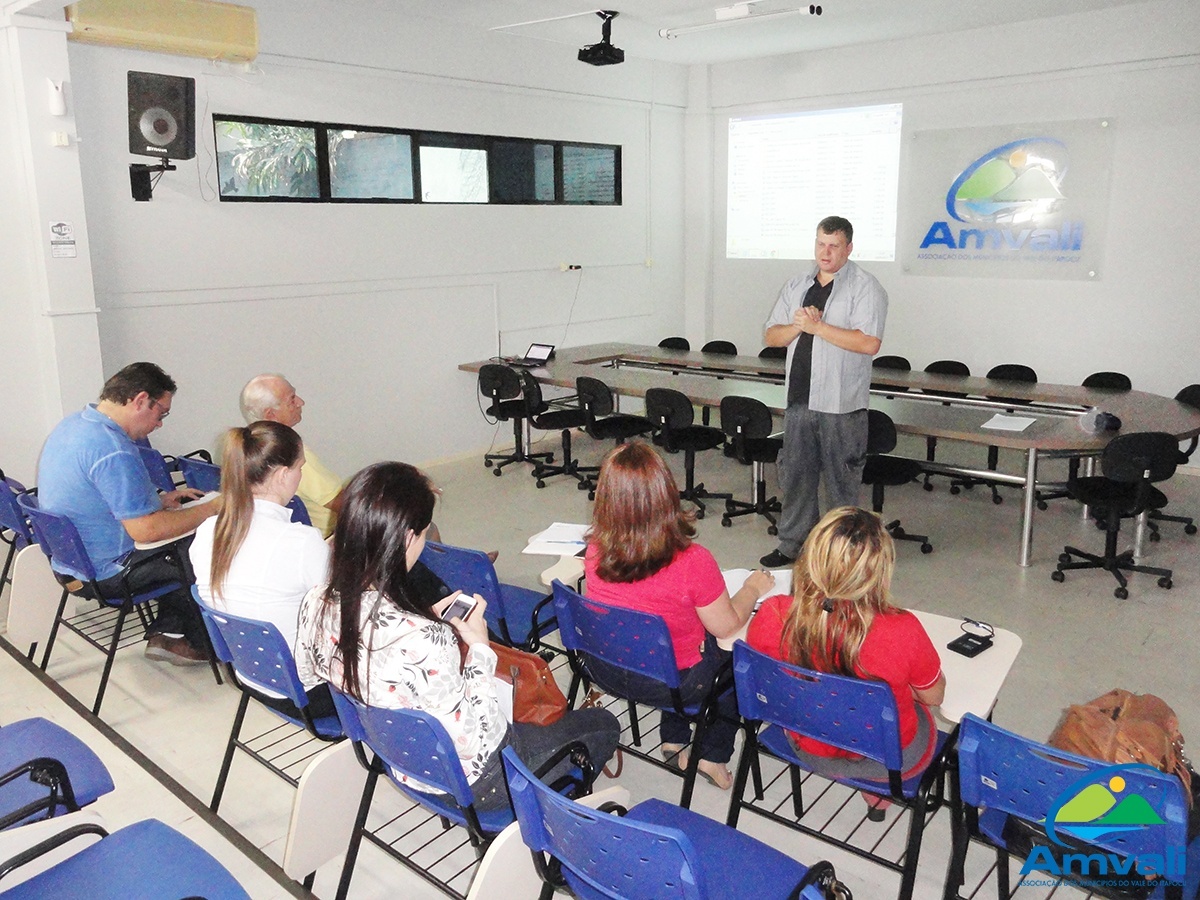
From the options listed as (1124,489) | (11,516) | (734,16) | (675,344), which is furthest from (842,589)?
(675,344)

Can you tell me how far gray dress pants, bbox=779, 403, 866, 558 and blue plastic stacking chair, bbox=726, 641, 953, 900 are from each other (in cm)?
244

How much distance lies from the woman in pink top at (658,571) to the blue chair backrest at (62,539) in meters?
1.84

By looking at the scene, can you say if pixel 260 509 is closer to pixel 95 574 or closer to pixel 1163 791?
pixel 95 574

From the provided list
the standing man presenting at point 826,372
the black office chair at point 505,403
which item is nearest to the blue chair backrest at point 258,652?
the standing man presenting at point 826,372

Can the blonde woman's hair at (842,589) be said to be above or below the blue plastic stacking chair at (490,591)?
above

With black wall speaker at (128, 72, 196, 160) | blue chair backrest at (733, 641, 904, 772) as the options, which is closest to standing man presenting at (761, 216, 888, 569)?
blue chair backrest at (733, 641, 904, 772)

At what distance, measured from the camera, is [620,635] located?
2518 mm

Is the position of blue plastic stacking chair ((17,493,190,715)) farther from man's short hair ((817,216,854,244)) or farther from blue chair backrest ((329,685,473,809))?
man's short hair ((817,216,854,244))

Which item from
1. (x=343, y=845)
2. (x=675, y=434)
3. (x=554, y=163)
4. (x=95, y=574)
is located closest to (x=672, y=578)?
(x=343, y=845)

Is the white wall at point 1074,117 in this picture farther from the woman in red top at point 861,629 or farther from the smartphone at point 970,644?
the woman in red top at point 861,629

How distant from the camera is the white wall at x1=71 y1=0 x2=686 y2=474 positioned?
5.41 m

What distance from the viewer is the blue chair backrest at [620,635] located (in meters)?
2.44

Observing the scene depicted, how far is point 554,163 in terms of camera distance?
7617mm

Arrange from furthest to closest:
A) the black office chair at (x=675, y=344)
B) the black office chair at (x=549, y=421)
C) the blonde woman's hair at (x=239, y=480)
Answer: the black office chair at (x=675, y=344) → the black office chair at (x=549, y=421) → the blonde woman's hair at (x=239, y=480)
